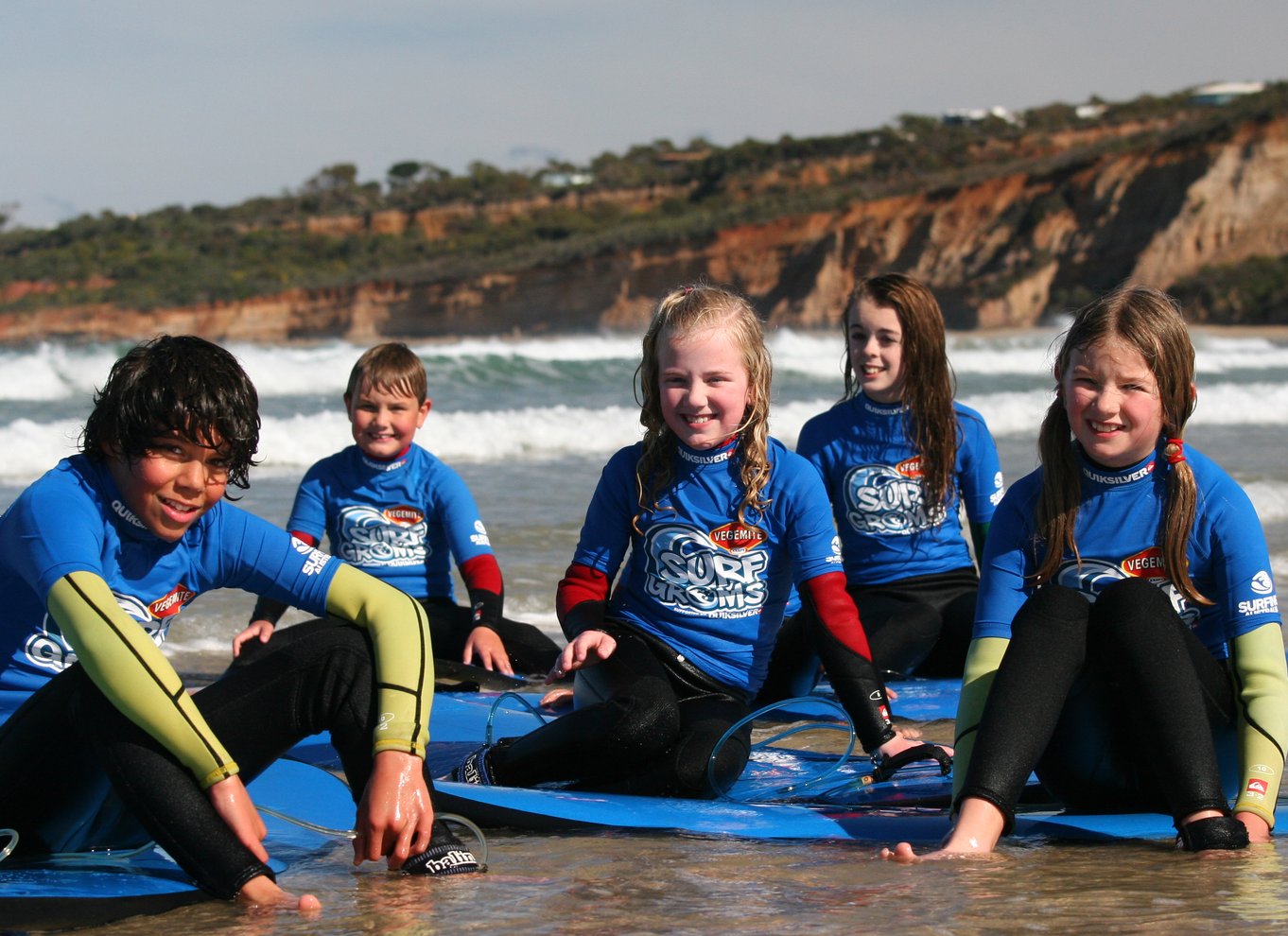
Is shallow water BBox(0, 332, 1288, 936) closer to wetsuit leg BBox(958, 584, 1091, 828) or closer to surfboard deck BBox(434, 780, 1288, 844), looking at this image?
surfboard deck BBox(434, 780, 1288, 844)

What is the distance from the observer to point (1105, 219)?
45.9 metres

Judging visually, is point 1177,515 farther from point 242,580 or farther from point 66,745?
point 66,745

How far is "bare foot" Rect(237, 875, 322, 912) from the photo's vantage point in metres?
2.63

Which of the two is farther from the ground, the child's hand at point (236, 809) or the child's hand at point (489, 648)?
the child's hand at point (236, 809)

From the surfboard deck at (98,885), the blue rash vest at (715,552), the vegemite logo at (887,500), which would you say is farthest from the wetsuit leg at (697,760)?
the vegemite logo at (887,500)

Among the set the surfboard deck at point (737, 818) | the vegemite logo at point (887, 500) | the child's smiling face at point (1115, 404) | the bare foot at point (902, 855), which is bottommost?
the surfboard deck at point (737, 818)

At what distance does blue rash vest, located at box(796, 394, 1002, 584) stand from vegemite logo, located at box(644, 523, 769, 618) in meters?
1.70

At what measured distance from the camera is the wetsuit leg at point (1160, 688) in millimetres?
2951

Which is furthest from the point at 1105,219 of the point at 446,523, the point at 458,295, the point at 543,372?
the point at 446,523

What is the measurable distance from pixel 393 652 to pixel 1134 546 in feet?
5.22

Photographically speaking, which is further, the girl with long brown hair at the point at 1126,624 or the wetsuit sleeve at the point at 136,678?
the girl with long brown hair at the point at 1126,624

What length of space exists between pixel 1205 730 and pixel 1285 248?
148 feet

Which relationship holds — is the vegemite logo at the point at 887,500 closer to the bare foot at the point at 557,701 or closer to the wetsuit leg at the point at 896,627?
the wetsuit leg at the point at 896,627

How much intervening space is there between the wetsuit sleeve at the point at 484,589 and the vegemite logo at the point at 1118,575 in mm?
2661
